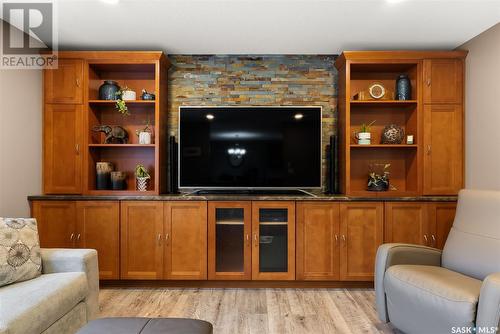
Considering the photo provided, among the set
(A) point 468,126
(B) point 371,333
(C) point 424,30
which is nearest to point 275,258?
(B) point 371,333

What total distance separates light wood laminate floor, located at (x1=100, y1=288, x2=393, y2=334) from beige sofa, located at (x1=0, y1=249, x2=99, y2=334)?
1.74 ft

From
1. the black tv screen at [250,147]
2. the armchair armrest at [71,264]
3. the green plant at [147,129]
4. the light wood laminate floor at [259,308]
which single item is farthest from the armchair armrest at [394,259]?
the green plant at [147,129]

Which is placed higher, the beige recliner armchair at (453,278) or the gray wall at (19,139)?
the gray wall at (19,139)

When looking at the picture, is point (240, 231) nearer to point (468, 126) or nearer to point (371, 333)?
point (371, 333)

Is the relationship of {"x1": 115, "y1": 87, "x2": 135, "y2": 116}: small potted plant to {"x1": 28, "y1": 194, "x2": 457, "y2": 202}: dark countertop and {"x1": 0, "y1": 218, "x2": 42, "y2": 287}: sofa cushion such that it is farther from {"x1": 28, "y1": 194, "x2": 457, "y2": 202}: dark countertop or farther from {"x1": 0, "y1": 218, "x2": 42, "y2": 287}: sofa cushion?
{"x1": 0, "y1": 218, "x2": 42, "y2": 287}: sofa cushion

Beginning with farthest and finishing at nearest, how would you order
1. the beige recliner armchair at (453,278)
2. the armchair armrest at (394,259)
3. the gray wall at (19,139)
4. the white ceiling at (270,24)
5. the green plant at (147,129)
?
the green plant at (147,129) < the gray wall at (19,139) < the white ceiling at (270,24) < the armchair armrest at (394,259) < the beige recliner armchair at (453,278)

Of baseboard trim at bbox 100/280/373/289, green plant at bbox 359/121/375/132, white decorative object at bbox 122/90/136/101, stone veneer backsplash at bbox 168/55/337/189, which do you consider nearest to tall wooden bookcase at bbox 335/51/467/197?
green plant at bbox 359/121/375/132

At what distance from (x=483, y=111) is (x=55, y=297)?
11.6 feet

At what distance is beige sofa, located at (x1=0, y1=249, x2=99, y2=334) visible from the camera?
152cm

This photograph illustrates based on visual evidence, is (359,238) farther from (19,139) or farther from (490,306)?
(19,139)

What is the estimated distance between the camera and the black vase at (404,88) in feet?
10.3

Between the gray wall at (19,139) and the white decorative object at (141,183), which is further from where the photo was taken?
the white decorative object at (141,183)

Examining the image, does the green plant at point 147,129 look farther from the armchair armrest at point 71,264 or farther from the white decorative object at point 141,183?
the armchair armrest at point 71,264

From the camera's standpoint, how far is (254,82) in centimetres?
345
